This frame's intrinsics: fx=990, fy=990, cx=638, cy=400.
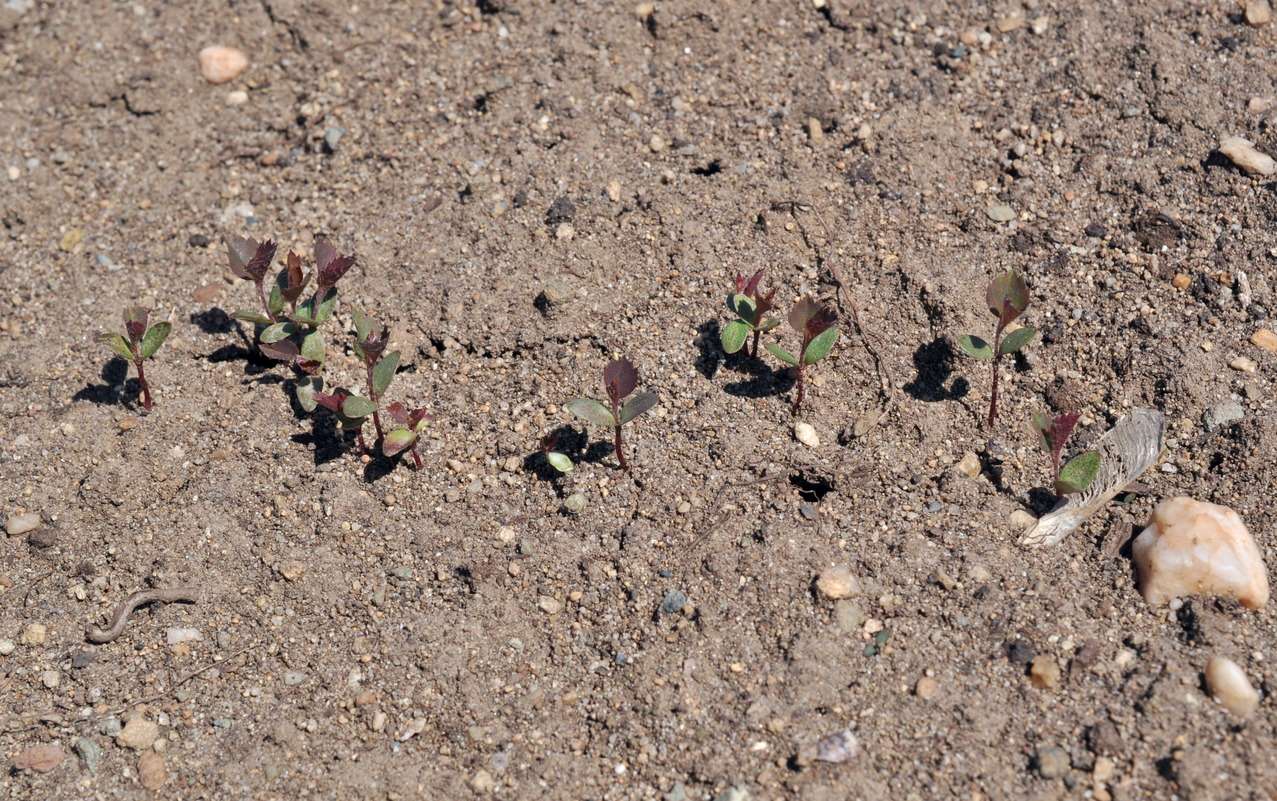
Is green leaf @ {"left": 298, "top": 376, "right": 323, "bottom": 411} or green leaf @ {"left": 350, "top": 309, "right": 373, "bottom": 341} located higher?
green leaf @ {"left": 350, "top": 309, "right": 373, "bottom": 341}

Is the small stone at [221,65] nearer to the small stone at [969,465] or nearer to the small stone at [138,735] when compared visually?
the small stone at [138,735]

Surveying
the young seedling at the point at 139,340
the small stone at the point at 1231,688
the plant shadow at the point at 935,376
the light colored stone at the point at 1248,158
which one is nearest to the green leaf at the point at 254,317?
the young seedling at the point at 139,340

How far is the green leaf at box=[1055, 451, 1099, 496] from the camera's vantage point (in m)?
2.74

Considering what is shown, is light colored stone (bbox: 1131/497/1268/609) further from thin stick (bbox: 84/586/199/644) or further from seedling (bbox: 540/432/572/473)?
thin stick (bbox: 84/586/199/644)

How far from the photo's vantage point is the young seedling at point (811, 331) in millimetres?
2941

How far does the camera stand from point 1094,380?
3092 mm

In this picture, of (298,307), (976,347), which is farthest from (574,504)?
(976,347)

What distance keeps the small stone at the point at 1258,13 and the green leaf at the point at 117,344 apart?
4.10 metres

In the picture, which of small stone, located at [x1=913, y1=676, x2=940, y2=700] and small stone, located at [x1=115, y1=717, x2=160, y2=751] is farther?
small stone, located at [x1=115, y1=717, x2=160, y2=751]

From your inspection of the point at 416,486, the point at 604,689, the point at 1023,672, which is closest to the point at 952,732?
the point at 1023,672

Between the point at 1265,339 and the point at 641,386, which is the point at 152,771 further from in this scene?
the point at 1265,339

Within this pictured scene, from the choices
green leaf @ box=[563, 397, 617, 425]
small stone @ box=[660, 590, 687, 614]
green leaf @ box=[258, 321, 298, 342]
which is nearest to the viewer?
small stone @ box=[660, 590, 687, 614]

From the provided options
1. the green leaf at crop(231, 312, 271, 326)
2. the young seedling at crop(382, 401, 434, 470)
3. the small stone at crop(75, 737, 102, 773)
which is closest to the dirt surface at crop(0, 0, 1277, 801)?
the small stone at crop(75, 737, 102, 773)

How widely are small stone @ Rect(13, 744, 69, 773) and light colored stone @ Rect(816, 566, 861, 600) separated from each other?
214 cm
